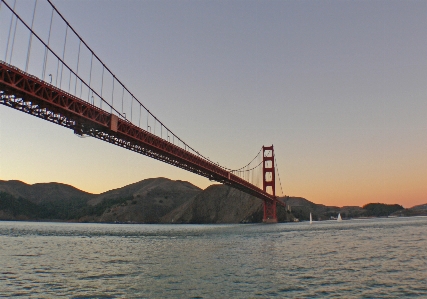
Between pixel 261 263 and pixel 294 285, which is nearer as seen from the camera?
pixel 294 285

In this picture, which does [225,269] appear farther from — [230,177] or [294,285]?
[230,177]

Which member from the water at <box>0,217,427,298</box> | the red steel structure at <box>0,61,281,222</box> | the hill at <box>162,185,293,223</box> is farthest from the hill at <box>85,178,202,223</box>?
the water at <box>0,217,427,298</box>

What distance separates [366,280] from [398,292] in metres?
2.19

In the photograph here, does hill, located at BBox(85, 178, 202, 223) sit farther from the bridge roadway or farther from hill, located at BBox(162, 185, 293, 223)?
the bridge roadway

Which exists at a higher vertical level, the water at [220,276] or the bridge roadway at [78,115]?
the bridge roadway at [78,115]

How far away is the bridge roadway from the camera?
29766 millimetres

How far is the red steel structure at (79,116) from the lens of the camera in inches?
1174

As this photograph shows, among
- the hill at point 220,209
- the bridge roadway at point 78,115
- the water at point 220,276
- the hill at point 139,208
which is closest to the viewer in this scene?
the water at point 220,276

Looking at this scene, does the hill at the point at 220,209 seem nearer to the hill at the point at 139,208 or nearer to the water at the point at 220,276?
the hill at the point at 139,208

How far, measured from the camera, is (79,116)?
3819cm

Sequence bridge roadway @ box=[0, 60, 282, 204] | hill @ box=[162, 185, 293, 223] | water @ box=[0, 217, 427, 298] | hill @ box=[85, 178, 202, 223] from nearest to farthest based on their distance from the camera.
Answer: water @ box=[0, 217, 427, 298] < bridge roadway @ box=[0, 60, 282, 204] < hill @ box=[162, 185, 293, 223] < hill @ box=[85, 178, 202, 223]

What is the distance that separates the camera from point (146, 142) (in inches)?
2045

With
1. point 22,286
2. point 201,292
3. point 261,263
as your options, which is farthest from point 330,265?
point 22,286

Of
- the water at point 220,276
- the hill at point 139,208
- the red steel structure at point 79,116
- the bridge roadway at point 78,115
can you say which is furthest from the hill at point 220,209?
the water at point 220,276
